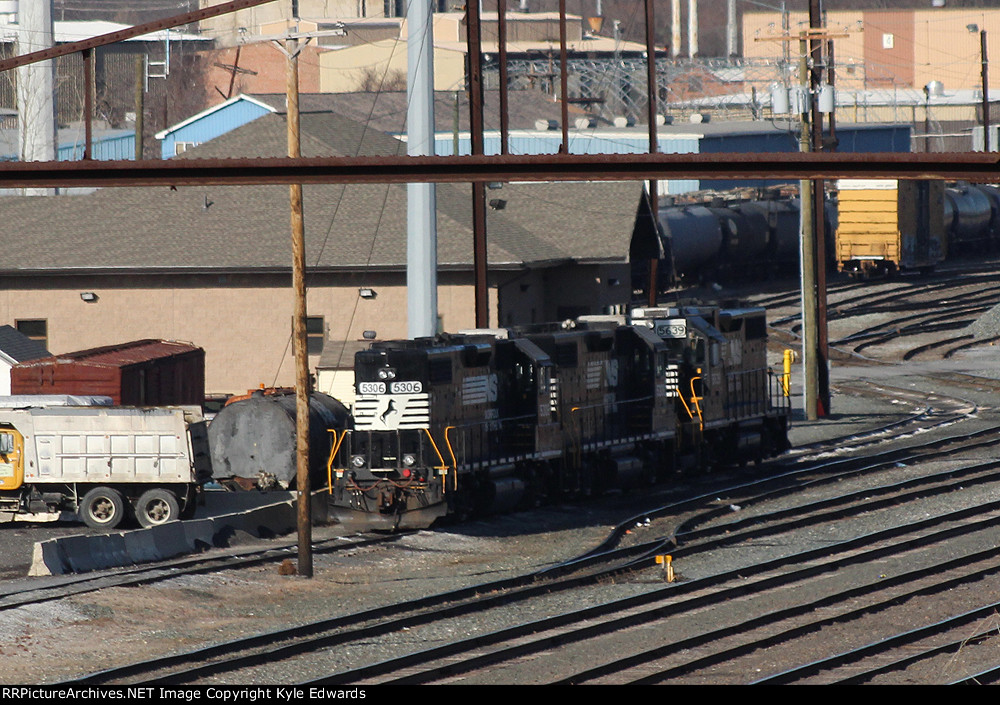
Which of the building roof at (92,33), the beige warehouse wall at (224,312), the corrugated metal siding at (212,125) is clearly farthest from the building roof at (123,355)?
the building roof at (92,33)

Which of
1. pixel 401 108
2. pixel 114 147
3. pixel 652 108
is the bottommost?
pixel 652 108

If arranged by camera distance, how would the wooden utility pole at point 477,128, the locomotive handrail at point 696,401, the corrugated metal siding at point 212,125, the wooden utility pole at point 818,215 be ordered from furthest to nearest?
the corrugated metal siding at point 212,125, the wooden utility pole at point 818,215, the locomotive handrail at point 696,401, the wooden utility pole at point 477,128

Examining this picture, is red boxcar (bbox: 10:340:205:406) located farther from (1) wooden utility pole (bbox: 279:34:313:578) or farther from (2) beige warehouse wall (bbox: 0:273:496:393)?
(1) wooden utility pole (bbox: 279:34:313:578)

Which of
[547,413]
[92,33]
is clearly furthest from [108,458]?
[92,33]

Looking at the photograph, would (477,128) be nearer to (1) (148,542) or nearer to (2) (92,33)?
(1) (148,542)

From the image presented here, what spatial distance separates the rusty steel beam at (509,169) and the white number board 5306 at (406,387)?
1377cm

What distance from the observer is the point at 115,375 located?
3073cm

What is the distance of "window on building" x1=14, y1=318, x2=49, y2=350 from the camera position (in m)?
39.9

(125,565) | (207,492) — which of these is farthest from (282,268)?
(125,565)

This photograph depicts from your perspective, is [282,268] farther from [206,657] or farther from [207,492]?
[206,657]

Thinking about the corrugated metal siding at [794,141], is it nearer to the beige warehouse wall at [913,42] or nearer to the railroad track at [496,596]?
the beige warehouse wall at [913,42]

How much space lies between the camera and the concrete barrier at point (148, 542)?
869 inches

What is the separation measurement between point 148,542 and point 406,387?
4.95 meters

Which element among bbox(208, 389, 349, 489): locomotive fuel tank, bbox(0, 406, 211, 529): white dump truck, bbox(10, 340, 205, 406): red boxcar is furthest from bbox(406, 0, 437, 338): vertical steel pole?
bbox(0, 406, 211, 529): white dump truck
